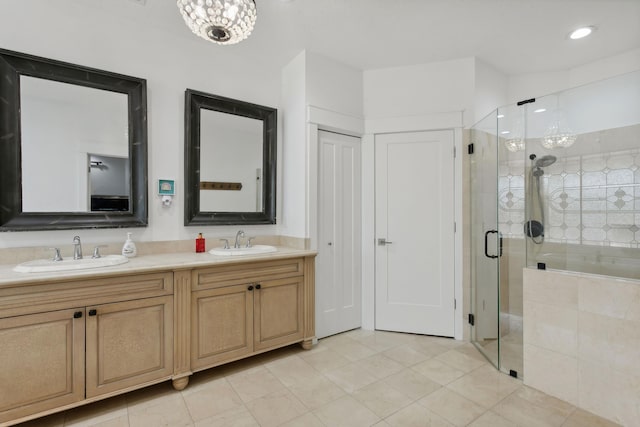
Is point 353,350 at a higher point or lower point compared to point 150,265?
lower

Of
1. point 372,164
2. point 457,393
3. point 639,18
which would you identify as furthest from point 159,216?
point 639,18

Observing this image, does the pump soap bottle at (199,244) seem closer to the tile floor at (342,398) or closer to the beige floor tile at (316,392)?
the tile floor at (342,398)

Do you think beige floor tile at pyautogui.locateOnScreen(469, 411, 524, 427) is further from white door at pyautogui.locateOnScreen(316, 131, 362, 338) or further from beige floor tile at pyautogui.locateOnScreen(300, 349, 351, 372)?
white door at pyautogui.locateOnScreen(316, 131, 362, 338)

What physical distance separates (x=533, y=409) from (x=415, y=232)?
5.39 feet

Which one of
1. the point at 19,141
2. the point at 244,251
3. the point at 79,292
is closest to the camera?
the point at 79,292

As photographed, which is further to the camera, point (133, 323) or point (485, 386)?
point (485, 386)

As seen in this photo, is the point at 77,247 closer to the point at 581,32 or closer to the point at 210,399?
the point at 210,399

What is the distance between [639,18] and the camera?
7.75ft

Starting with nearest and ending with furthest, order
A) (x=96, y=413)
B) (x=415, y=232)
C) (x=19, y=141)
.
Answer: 1. (x=96, y=413)
2. (x=19, y=141)
3. (x=415, y=232)

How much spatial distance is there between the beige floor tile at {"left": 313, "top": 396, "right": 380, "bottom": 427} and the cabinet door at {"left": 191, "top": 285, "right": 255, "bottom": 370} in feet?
2.56

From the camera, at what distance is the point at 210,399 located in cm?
200

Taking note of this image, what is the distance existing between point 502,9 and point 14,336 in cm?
377

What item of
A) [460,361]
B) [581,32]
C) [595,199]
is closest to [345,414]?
[460,361]

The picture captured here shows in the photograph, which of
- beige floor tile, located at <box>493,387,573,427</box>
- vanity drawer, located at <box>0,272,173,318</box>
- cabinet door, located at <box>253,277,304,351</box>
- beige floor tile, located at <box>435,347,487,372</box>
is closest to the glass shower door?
beige floor tile, located at <box>435,347,487,372</box>
